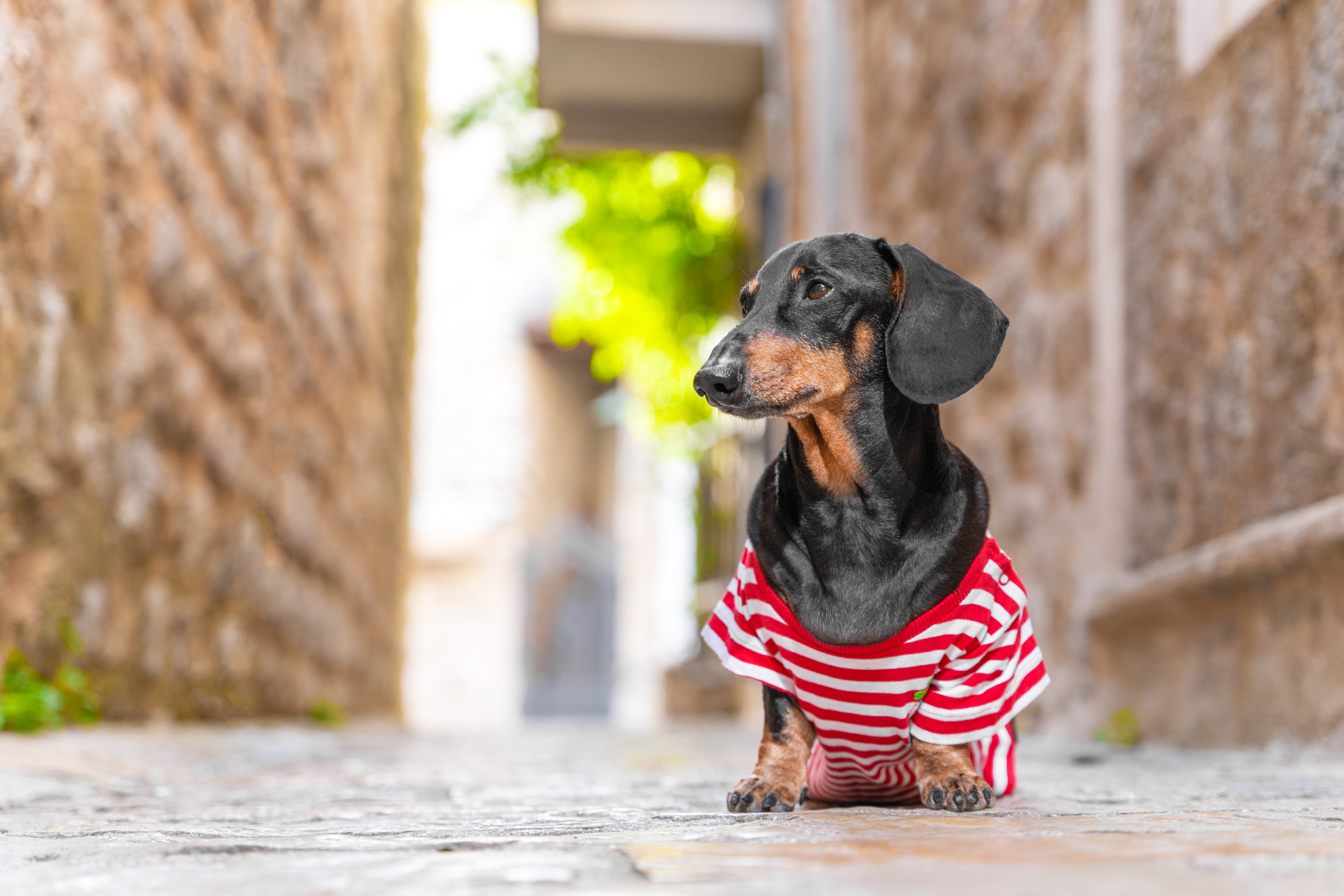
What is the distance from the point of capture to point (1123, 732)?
340cm

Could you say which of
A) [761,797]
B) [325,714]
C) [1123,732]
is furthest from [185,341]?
[1123,732]

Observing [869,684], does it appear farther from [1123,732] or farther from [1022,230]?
[1022,230]

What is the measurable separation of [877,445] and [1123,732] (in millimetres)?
2016

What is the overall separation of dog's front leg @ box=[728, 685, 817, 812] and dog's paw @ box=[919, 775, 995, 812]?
18 cm

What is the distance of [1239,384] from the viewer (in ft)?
9.71

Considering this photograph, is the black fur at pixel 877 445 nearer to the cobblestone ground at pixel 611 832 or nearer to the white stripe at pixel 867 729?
the white stripe at pixel 867 729

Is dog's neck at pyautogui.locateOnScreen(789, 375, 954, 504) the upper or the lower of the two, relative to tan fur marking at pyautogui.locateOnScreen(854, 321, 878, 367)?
lower

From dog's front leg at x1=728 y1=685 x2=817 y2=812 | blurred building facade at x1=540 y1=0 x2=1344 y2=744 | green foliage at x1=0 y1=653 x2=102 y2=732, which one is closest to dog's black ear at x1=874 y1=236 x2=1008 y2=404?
dog's front leg at x1=728 y1=685 x2=817 y2=812

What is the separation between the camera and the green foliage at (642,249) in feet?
29.8

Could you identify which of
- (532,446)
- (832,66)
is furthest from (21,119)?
(532,446)

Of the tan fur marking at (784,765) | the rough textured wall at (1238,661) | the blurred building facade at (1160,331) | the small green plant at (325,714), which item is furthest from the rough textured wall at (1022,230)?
the small green plant at (325,714)

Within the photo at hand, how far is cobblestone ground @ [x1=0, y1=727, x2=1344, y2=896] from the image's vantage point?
3.52ft

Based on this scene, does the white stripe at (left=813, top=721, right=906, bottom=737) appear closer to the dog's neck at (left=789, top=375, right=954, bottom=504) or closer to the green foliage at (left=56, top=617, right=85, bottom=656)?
the dog's neck at (left=789, top=375, right=954, bottom=504)

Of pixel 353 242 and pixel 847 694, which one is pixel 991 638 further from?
pixel 353 242
